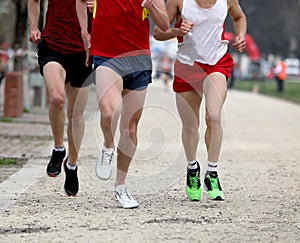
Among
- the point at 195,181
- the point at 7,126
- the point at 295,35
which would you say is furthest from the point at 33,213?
the point at 295,35

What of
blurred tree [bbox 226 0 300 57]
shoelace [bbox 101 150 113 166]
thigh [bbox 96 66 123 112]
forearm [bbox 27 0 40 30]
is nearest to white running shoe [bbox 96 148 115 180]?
shoelace [bbox 101 150 113 166]

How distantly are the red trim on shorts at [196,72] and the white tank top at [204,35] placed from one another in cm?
4

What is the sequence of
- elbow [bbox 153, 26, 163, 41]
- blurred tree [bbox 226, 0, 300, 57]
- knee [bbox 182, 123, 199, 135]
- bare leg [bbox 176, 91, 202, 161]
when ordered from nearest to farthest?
elbow [bbox 153, 26, 163, 41] → bare leg [bbox 176, 91, 202, 161] → knee [bbox 182, 123, 199, 135] → blurred tree [bbox 226, 0, 300, 57]

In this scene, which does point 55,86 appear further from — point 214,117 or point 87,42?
point 214,117

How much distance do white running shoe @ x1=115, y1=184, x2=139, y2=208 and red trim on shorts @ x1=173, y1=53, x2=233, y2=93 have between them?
3.52 feet

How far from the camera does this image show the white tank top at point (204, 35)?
7.60m

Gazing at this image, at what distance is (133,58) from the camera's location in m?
7.15

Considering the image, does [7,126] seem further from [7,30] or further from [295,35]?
[295,35]

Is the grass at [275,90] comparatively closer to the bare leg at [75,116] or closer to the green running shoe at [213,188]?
the green running shoe at [213,188]

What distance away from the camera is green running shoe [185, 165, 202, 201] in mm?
7777

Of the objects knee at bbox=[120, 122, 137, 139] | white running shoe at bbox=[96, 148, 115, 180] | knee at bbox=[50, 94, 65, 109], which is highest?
knee at bbox=[50, 94, 65, 109]

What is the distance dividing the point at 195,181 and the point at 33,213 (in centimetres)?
162

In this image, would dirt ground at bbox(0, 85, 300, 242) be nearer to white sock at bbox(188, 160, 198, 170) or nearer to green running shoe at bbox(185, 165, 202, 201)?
green running shoe at bbox(185, 165, 202, 201)

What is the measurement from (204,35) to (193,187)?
1.31 meters
